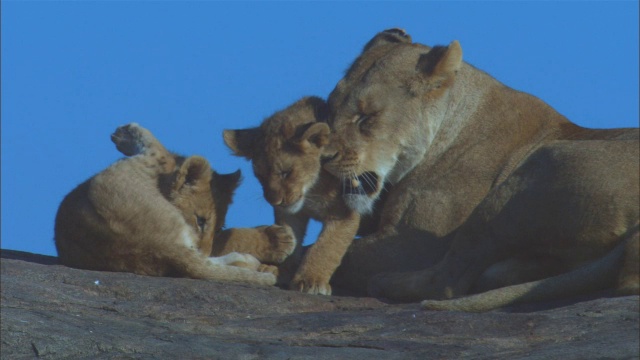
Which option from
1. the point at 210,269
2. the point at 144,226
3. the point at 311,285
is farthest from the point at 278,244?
the point at 144,226

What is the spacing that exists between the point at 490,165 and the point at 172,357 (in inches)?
137

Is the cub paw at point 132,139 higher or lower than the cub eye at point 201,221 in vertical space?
higher

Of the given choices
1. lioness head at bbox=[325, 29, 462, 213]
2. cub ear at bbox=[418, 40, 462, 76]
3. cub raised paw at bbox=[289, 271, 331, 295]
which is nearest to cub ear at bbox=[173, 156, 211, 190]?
lioness head at bbox=[325, 29, 462, 213]

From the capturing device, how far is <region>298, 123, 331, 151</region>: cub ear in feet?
26.2

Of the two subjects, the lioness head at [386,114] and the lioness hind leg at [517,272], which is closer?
the lioness hind leg at [517,272]

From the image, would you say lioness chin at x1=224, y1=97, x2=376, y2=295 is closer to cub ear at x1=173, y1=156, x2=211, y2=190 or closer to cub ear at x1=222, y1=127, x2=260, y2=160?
cub ear at x1=222, y1=127, x2=260, y2=160

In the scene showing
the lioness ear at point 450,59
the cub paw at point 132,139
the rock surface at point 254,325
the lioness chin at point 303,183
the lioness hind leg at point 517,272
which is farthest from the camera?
the lioness ear at point 450,59

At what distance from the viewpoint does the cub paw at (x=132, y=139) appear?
8.31 meters

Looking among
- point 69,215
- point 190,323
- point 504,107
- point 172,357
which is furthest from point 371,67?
point 172,357

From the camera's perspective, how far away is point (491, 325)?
593 centimetres

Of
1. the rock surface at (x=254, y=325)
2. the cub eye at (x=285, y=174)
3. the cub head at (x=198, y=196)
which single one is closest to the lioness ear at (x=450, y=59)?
the cub eye at (x=285, y=174)

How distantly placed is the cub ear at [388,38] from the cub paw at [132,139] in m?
1.84

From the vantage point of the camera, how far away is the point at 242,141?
838cm

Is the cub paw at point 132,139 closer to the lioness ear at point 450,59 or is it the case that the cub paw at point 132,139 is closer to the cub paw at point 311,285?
the cub paw at point 311,285
